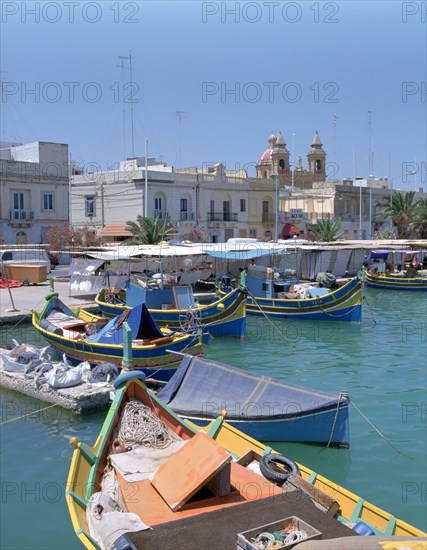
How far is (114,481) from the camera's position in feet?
24.6

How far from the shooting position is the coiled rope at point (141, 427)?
8273 millimetres

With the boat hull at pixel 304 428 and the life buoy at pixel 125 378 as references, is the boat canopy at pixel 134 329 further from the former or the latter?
the life buoy at pixel 125 378

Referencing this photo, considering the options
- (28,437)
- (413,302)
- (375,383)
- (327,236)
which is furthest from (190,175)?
(28,437)

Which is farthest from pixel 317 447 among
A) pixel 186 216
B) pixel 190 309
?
pixel 186 216

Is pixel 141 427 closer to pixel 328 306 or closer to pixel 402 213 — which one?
pixel 328 306

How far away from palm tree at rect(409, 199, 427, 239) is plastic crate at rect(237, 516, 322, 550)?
48.3 meters

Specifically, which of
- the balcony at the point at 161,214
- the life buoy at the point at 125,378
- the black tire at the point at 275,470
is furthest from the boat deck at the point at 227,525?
the balcony at the point at 161,214

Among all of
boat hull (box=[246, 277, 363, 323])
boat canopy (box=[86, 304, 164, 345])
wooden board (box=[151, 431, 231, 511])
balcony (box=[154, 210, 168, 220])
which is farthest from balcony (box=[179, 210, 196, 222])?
wooden board (box=[151, 431, 231, 511])

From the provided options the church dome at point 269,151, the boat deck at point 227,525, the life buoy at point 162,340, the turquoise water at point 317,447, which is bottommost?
the turquoise water at point 317,447

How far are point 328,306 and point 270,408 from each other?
48.6 feet

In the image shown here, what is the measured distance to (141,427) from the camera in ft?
27.6

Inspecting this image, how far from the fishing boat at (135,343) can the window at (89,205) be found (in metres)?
29.6

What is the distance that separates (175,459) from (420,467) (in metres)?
5.15

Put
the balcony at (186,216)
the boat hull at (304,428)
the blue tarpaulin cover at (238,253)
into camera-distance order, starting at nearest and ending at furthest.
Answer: the boat hull at (304,428), the blue tarpaulin cover at (238,253), the balcony at (186,216)
